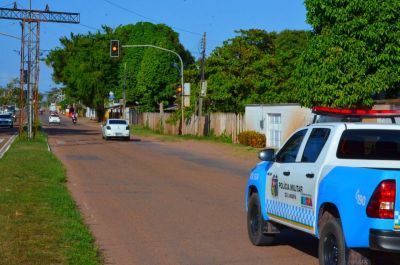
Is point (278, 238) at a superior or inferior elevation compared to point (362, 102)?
inferior

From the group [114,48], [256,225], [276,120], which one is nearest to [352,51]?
[276,120]

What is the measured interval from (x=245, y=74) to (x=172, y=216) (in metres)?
38.9

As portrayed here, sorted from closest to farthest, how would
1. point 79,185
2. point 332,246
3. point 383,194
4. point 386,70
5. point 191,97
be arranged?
point 383,194
point 332,246
point 79,185
point 386,70
point 191,97

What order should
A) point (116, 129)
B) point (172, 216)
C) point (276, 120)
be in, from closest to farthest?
1. point (172, 216)
2. point (276, 120)
3. point (116, 129)

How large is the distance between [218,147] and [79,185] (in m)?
21.9

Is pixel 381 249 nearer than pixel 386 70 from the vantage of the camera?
Yes

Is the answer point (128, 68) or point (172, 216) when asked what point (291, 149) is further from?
point (128, 68)

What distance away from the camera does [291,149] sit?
885 centimetres

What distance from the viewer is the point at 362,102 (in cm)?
2561

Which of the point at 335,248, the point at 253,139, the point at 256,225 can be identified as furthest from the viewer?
the point at 253,139

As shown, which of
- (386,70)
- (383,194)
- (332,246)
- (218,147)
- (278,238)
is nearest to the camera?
(383,194)

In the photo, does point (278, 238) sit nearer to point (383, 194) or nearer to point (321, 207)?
point (321, 207)

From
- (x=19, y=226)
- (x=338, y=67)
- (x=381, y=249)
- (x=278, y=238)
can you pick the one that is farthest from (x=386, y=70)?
(x=381, y=249)

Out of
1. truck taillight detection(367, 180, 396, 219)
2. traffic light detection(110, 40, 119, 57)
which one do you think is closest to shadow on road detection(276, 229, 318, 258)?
truck taillight detection(367, 180, 396, 219)
